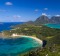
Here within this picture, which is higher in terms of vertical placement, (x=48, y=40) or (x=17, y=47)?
(x=48, y=40)

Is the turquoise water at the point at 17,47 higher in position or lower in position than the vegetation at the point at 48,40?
lower

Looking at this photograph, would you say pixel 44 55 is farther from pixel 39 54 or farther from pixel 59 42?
pixel 59 42

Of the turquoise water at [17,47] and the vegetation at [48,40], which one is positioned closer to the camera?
the vegetation at [48,40]

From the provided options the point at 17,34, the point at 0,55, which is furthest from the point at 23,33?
the point at 0,55

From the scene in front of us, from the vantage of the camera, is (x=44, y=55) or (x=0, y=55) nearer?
(x=44, y=55)

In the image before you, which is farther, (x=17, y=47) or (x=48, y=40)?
(x=48, y=40)

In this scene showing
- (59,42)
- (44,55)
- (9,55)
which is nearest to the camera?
(44,55)

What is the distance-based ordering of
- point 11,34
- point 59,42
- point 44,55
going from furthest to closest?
1. point 11,34
2. point 59,42
3. point 44,55

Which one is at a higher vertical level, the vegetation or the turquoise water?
the vegetation

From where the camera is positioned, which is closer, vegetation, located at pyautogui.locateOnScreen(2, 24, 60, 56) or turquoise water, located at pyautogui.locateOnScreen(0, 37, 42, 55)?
vegetation, located at pyautogui.locateOnScreen(2, 24, 60, 56)
